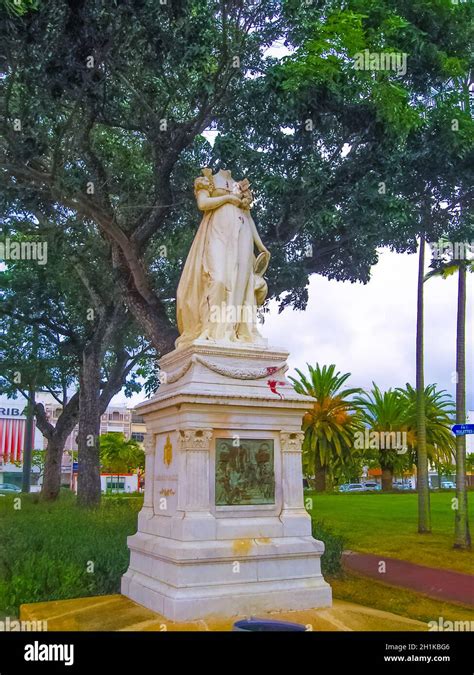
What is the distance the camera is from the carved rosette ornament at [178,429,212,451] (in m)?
7.48

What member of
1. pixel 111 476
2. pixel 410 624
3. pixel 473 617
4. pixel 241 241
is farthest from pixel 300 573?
pixel 111 476

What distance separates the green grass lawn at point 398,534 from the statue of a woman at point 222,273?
6.78 m

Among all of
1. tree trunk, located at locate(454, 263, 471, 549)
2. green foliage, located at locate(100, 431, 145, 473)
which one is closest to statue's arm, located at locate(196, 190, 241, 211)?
tree trunk, located at locate(454, 263, 471, 549)

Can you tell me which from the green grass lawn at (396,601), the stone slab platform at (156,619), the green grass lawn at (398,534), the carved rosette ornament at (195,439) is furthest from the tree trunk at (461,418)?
the carved rosette ornament at (195,439)

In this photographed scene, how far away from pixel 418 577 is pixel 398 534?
653 centimetres

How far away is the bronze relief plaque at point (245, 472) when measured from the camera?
7.64m

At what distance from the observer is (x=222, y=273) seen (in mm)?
8516

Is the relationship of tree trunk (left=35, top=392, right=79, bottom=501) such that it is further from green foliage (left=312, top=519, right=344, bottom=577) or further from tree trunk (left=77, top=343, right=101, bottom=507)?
green foliage (left=312, top=519, right=344, bottom=577)

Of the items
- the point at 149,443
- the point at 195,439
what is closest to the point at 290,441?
the point at 195,439

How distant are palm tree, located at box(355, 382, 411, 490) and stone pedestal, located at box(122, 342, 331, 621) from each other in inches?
1390

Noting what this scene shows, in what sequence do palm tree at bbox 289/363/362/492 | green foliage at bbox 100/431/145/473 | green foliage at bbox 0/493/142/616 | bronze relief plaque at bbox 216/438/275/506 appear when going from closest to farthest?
bronze relief plaque at bbox 216/438/275/506 → green foliage at bbox 0/493/142/616 → palm tree at bbox 289/363/362/492 → green foliage at bbox 100/431/145/473

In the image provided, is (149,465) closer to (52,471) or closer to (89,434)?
(89,434)

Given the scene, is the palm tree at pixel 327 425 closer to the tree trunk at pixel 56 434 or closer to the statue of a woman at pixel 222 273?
the tree trunk at pixel 56 434

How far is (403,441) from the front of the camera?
1630 inches
